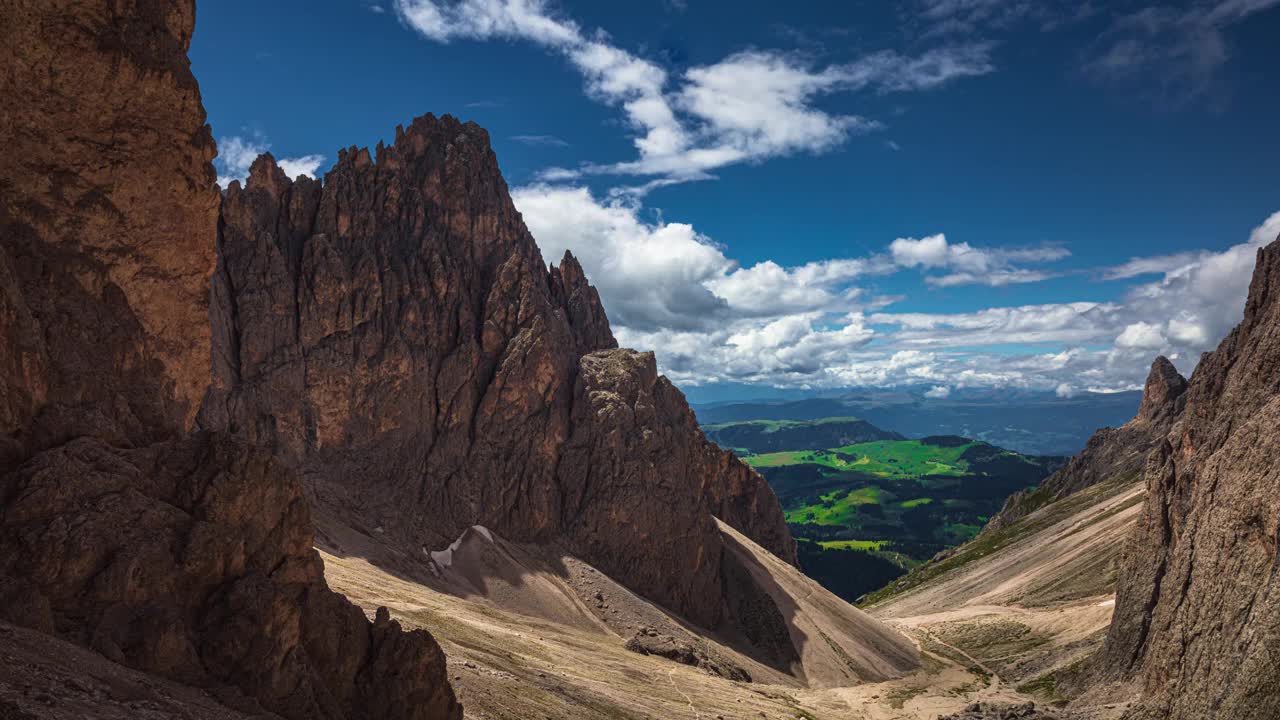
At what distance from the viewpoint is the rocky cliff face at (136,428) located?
2739 cm

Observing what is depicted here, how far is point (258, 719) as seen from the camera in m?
26.3

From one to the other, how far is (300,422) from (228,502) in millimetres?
88990

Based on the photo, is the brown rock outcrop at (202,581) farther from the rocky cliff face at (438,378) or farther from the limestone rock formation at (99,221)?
the rocky cliff face at (438,378)

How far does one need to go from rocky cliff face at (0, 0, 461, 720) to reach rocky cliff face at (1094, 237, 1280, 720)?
60.2m

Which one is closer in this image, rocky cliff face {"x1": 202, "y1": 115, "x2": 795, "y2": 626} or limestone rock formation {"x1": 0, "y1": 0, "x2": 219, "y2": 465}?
limestone rock formation {"x1": 0, "y1": 0, "x2": 219, "y2": 465}

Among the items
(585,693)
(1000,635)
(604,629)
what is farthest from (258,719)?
(1000,635)

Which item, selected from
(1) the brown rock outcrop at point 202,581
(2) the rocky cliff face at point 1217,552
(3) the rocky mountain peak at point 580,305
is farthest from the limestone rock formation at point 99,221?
(3) the rocky mountain peak at point 580,305

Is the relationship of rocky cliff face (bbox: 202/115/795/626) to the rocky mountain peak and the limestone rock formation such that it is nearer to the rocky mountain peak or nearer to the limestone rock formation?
the rocky mountain peak

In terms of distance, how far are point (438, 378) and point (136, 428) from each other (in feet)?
313

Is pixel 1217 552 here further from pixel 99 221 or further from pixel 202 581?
pixel 99 221

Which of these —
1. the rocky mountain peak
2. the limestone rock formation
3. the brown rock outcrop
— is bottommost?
the brown rock outcrop

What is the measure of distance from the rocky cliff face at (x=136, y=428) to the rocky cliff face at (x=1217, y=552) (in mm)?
60177

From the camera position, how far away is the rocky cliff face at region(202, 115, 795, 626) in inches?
4537

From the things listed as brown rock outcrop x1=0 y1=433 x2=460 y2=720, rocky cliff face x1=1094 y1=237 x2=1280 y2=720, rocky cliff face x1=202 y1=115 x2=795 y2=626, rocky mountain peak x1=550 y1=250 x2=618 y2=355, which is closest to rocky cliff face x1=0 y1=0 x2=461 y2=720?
brown rock outcrop x1=0 y1=433 x2=460 y2=720
